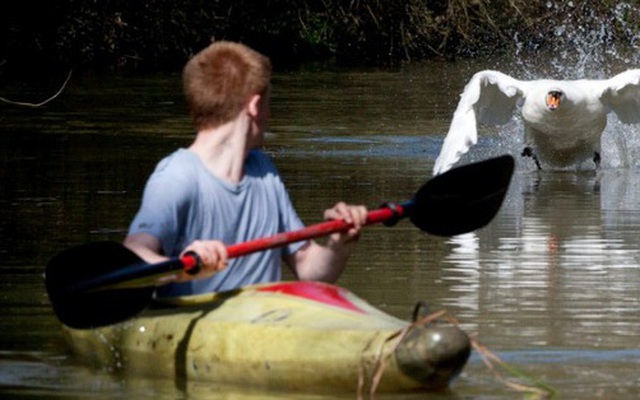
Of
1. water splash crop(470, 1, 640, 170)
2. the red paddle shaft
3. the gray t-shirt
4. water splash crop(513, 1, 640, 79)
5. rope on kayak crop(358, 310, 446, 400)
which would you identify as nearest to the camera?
rope on kayak crop(358, 310, 446, 400)

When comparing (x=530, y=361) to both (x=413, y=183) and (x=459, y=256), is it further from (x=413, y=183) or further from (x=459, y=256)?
(x=413, y=183)

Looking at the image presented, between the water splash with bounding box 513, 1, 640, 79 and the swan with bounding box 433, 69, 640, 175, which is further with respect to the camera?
the water splash with bounding box 513, 1, 640, 79

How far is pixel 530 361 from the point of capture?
7.84 metres

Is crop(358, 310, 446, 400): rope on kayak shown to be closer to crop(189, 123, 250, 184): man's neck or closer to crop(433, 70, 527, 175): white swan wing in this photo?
crop(189, 123, 250, 184): man's neck

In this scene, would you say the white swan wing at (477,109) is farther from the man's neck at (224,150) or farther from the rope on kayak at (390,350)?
the rope on kayak at (390,350)

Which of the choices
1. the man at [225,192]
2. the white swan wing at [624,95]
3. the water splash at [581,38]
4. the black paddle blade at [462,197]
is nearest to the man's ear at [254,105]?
the man at [225,192]

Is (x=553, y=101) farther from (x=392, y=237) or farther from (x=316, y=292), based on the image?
(x=316, y=292)

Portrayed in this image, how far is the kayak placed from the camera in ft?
22.6

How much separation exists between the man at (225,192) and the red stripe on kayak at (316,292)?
6.2 inches

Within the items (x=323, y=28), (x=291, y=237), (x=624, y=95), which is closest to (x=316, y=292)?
(x=291, y=237)

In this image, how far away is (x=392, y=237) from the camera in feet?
39.1

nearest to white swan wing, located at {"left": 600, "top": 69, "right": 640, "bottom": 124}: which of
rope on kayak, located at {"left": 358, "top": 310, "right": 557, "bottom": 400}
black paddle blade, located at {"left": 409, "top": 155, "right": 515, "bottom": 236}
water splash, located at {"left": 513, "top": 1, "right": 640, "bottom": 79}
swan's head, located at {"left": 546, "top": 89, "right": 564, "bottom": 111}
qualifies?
swan's head, located at {"left": 546, "top": 89, "right": 564, "bottom": 111}

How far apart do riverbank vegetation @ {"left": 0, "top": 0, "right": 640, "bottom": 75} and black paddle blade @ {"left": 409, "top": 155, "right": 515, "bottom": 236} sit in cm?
2780

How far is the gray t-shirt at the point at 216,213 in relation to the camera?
733cm
